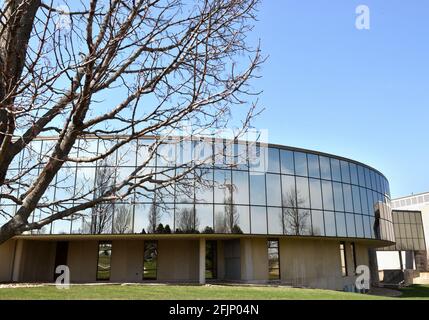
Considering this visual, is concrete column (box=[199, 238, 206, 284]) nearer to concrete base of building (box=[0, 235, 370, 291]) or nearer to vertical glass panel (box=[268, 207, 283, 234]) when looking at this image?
concrete base of building (box=[0, 235, 370, 291])

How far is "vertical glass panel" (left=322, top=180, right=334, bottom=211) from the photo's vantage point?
97.0 feet

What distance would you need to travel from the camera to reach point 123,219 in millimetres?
24516

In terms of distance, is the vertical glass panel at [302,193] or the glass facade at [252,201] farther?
the vertical glass panel at [302,193]

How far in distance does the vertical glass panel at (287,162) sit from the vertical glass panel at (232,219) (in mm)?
4549

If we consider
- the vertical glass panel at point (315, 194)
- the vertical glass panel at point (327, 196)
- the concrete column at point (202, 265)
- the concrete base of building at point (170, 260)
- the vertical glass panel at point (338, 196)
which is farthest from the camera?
the vertical glass panel at point (338, 196)

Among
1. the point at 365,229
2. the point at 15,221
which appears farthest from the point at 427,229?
the point at 15,221

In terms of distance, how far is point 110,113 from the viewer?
4348 millimetres

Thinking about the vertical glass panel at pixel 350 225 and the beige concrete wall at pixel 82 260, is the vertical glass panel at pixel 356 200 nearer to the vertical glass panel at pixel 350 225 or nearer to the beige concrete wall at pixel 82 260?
the vertical glass panel at pixel 350 225

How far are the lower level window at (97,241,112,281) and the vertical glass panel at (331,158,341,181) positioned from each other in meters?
18.1

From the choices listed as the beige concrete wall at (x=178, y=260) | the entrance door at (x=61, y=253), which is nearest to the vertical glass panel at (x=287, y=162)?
the beige concrete wall at (x=178, y=260)

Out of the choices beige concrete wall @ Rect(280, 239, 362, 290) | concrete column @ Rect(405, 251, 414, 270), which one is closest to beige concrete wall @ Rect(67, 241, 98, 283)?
beige concrete wall @ Rect(280, 239, 362, 290)

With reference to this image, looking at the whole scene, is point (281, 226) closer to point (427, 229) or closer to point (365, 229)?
point (365, 229)

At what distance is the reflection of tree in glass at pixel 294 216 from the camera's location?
89.5 ft
